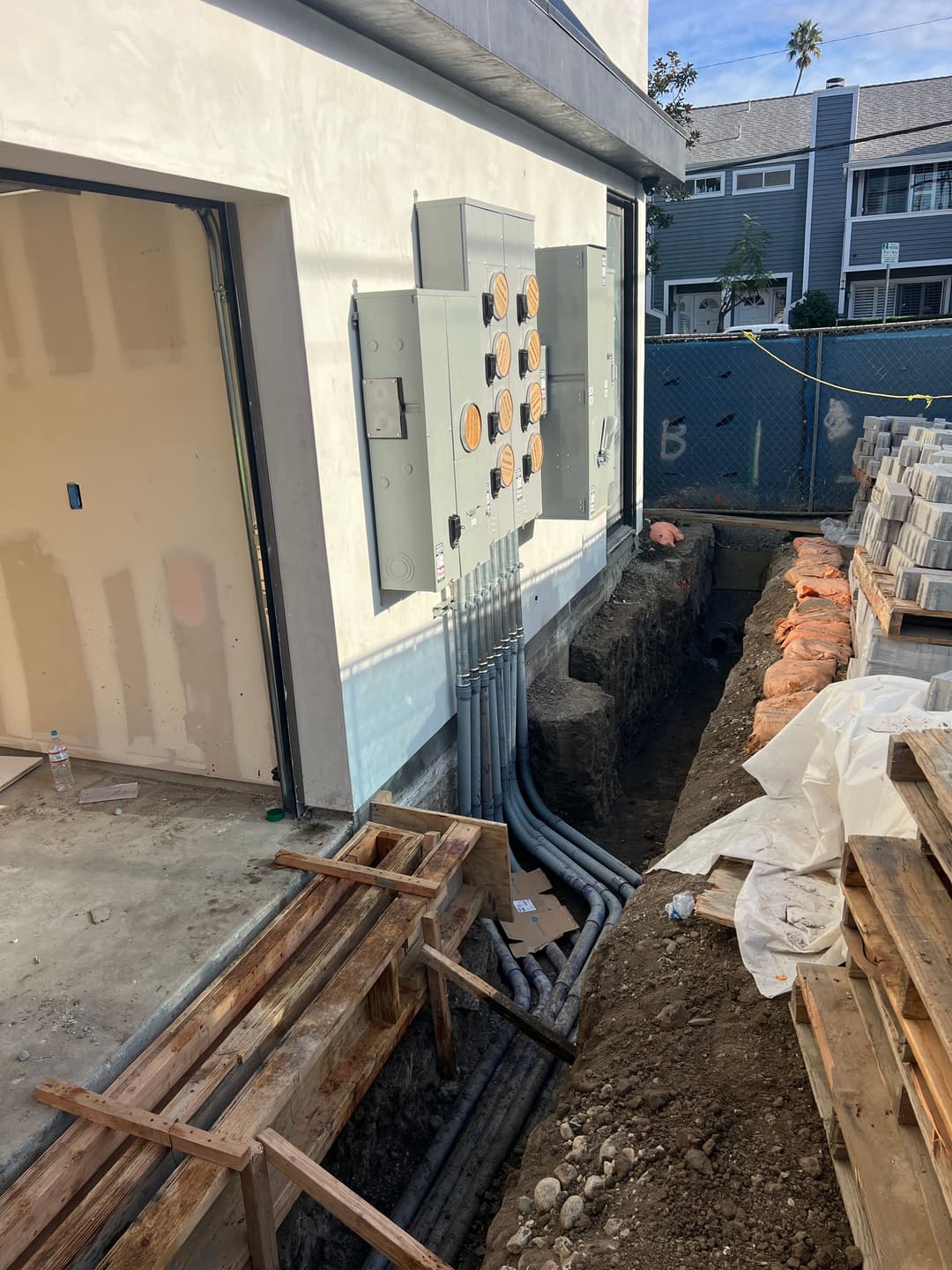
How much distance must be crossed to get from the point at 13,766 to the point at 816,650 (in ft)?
16.5

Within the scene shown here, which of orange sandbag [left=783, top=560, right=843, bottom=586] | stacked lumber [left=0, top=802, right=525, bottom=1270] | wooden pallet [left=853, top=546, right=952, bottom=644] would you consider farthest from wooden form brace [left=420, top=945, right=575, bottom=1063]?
orange sandbag [left=783, top=560, right=843, bottom=586]

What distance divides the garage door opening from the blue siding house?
750 inches

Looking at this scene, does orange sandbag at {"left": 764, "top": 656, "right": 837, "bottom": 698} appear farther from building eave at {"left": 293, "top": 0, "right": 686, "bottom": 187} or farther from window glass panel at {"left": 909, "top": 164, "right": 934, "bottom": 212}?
window glass panel at {"left": 909, "top": 164, "right": 934, "bottom": 212}

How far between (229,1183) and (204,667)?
7.79ft

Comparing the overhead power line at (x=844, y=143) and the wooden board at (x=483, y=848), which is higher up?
the overhead power line at (x=844, y=143)

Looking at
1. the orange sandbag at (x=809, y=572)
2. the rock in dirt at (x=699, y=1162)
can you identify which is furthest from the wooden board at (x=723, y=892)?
the orange sandbag at (x=809, y=572)

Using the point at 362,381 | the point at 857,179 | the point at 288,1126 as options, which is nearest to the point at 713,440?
the point at 362,381

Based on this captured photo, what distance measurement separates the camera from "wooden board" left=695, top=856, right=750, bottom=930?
11.8ft

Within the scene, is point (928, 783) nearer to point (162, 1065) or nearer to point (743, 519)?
point (162, 1065)

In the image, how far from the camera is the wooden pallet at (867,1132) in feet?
6.91

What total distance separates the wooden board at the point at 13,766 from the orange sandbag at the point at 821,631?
4.91m

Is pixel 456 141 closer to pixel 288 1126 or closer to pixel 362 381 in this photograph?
pixel 362 381

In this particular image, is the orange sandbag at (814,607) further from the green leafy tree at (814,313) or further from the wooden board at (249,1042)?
the green leafy tree at (814,313)

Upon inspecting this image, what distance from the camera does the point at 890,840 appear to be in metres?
2.68
